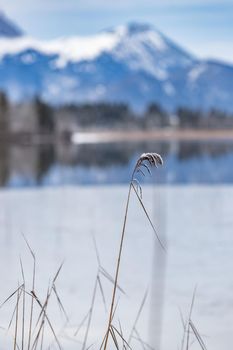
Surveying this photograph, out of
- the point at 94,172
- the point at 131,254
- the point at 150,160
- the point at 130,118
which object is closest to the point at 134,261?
the point at 131,254

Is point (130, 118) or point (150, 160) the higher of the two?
point (130, 118)

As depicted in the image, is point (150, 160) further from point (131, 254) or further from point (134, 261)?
point (131, 254)

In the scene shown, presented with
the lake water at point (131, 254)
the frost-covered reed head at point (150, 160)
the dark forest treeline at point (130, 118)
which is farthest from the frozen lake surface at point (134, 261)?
the dark forest treeline at point (130, 118)

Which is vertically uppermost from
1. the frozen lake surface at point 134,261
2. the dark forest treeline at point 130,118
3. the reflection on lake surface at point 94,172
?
the dark forest treeline at point 130,118

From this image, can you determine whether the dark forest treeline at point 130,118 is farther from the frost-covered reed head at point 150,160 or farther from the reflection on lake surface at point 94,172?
the frost-covered reed head at point 150,160

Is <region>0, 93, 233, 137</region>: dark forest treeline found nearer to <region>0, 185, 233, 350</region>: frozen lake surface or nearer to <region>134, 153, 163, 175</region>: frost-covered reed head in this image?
<region>0, 185, 233, 350</region>: frozen lake surface

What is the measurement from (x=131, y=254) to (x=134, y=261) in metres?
0.33

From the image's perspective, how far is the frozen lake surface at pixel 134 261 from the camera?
405 cm

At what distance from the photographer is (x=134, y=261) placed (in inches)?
241

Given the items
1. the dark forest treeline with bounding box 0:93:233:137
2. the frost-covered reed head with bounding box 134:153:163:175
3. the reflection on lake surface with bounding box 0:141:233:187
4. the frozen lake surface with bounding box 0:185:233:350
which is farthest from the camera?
the dark forest treeline with bounding box 0:93:233:137

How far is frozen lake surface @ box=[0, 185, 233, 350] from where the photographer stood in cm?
405

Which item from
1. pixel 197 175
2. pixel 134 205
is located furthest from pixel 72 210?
pixel 197 175

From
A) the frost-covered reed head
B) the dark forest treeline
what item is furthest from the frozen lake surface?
the dark forest treeline

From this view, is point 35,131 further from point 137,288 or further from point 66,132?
point 137,288
